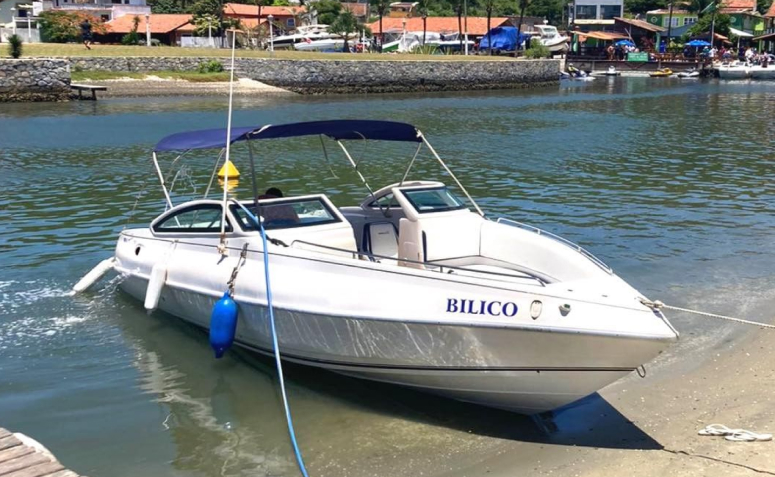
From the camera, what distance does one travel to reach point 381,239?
10078mm

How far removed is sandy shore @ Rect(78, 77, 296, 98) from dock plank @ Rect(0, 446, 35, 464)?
47724 mm

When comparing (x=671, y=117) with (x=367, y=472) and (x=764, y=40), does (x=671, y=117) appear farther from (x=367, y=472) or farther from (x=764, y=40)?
(x=764, y=40)

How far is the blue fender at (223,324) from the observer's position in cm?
842

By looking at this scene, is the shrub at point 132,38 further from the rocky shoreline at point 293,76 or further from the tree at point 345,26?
the tree at point 345,26

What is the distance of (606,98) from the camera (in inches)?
2256

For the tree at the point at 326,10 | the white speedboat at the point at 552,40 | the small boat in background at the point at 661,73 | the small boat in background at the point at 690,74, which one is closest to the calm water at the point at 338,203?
the small boat in background at the point at 690,74

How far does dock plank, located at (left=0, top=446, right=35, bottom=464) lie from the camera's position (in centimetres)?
602

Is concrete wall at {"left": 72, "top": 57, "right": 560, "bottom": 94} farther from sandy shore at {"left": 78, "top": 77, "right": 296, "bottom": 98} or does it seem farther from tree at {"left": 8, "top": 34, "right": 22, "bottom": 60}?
tree at {"left": 8, "top": 34, "right": 22, "bottom": 60}

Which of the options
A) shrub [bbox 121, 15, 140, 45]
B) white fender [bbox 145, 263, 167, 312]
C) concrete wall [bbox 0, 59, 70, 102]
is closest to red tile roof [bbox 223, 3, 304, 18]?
shrub [bbox 121, 15, 140, 45]

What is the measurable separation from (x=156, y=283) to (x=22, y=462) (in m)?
4.04

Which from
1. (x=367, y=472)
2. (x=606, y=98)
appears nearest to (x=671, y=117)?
(x=606, y=98)

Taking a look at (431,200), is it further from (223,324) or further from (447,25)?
(447,25)

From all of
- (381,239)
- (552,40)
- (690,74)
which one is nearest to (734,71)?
(690,74)

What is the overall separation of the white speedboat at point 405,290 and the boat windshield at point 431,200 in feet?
0.08
